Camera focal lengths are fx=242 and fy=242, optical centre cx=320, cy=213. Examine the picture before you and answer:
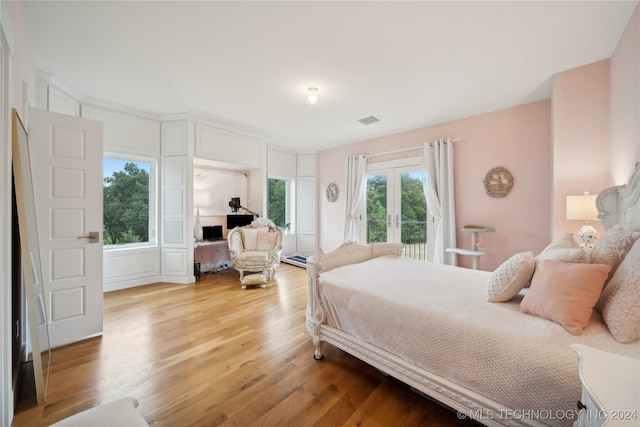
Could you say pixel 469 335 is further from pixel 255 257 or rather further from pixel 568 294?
pixel 255 257

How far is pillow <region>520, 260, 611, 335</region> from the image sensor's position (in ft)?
3.66

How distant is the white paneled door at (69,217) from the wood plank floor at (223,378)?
0.89ft

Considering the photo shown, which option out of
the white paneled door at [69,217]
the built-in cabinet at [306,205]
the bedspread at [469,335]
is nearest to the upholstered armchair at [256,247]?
the built-in cabinet at [306,205]

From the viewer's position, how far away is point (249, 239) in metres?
4.45

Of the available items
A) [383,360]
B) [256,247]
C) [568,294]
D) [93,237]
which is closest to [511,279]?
[568,294]

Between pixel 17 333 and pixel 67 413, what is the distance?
918 millimetres

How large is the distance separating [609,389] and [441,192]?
12.5ft

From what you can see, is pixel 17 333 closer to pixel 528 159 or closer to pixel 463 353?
pixel 463 353

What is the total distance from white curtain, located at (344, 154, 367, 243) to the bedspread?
10.8ft

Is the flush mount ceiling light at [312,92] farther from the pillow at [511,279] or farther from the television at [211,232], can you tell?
the television at [211,232]

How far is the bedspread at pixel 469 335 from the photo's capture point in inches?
39.5

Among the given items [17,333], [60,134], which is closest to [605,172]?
[60,134]

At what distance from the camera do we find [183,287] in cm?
378

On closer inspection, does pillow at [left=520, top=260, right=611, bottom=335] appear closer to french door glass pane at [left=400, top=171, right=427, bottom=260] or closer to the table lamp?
the table lamp
